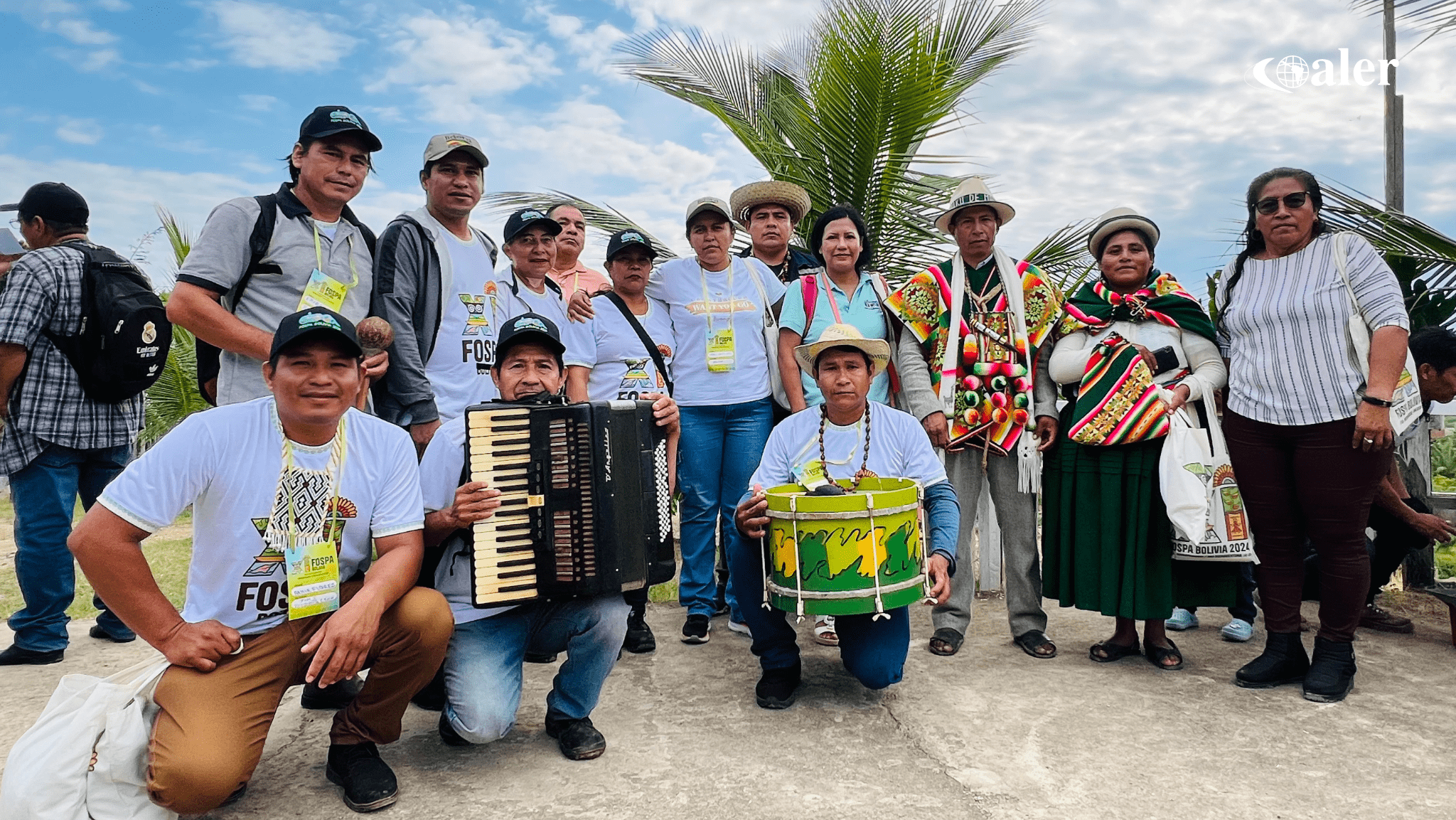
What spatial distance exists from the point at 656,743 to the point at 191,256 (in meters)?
2.50

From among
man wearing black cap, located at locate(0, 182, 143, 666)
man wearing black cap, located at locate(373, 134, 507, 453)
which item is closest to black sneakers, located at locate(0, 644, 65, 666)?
man wearing black cap, located at locate(0, 182, 143, 666)

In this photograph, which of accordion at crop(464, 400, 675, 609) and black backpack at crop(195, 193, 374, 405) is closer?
accordion at crop(464, 400, 675, 609)

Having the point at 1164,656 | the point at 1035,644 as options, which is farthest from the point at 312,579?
the point at 1164,656

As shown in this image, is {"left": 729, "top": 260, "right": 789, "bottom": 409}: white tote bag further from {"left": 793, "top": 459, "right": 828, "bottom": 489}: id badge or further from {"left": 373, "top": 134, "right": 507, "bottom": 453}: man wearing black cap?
{"left": 373, "top": 134, "right": 507, "bottom": 453}: man wearing black cap

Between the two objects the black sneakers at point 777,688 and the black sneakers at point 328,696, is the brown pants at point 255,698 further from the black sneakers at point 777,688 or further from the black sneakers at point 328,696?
the black sneakers at point 777,688

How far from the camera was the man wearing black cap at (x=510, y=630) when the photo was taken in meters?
3.11

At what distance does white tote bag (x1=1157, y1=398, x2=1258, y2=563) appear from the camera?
3844 millimetres

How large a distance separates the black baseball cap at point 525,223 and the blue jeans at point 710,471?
1177 millimetres

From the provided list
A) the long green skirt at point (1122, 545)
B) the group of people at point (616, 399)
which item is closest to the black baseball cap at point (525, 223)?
Answer: the group of people at point (616, 399)

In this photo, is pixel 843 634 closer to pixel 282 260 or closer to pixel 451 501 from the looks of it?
pixel 451 501

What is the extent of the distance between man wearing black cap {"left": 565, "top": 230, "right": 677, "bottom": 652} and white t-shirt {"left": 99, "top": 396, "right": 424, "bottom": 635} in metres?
1.59

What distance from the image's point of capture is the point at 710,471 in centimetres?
471

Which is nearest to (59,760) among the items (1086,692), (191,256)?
(191,256)

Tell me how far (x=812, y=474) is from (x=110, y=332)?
3668 mm
